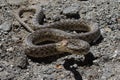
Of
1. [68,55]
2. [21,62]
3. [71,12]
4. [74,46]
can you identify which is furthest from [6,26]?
[74,46]

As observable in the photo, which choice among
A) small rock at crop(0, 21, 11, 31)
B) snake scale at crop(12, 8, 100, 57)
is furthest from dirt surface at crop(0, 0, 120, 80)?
snake scale at crop(12, 8, 100, 57)

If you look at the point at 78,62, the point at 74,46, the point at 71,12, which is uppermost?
the point at 74,46

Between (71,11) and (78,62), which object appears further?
(71,11)

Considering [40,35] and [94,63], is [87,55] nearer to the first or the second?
[94,63]

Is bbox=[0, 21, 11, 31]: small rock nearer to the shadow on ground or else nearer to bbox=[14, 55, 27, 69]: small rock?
bbox=[14, 55, 27, 69]: small rock

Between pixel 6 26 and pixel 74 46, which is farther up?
pixel 74 46

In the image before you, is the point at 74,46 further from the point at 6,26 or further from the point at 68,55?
the point at 6,26

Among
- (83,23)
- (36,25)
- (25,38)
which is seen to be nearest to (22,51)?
(25,38)

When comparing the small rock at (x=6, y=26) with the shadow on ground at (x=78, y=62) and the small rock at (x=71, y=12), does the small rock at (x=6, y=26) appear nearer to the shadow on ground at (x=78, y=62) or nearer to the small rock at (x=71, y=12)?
the small rock at (x=71, y=12)
